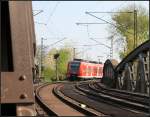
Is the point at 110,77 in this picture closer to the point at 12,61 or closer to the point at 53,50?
the point at 12,61

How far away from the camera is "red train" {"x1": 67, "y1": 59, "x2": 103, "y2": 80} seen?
61719 millimetres

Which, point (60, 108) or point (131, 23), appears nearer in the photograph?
point (60, 108)

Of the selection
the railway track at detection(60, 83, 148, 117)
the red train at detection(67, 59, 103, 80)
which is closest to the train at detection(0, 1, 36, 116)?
the railway track at detection(60, 83, 148, 117)

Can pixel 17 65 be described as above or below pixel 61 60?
above

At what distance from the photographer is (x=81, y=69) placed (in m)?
61.4

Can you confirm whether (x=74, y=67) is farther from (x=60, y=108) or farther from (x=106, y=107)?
(x=60, y=108)

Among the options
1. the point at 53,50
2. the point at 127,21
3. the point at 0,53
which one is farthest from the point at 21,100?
the point at 53,50

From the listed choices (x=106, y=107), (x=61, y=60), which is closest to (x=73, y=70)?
(x=106, y=107)

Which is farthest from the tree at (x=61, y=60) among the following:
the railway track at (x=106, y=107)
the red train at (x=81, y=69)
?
the railway track at (x=106, y=107)

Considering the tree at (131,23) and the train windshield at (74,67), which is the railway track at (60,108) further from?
the tree at (131,23)

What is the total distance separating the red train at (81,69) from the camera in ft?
202

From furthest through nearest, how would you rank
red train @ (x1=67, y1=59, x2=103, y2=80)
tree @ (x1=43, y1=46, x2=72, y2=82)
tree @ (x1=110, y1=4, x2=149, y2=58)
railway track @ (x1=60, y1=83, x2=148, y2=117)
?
tree @ (x1=43, y1=46, x2=72, y2=82), tree @ (x1=110, y1=4, x2=149, y2=58), red train @ (x1=67, y1=59, x2=103, y2=80), railway track @ (x1=60, y1=83, x2=148, y2=117)

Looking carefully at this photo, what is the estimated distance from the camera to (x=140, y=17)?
81.1m

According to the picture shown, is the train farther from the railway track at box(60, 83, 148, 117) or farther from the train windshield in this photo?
the train windshield
